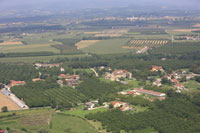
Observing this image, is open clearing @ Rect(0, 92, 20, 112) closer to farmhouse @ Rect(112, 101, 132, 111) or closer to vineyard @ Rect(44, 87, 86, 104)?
vineyard @ Rect(44, 87, 86, 104)

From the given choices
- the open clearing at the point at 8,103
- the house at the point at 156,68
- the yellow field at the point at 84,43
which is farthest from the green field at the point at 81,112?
the yellow field at the point at 84,43

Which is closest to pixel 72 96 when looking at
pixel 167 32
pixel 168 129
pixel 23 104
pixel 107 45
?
pixel 23 104

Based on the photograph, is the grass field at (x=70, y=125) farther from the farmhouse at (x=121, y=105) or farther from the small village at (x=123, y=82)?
the farmhouse at (x=121, y=105)

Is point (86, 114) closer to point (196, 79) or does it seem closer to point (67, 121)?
point (67, 121)

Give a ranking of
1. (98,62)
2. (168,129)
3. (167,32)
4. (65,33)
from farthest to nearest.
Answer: (65,33) → (167,32) → (98,62) → (168,129)

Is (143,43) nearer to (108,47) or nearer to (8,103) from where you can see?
(108,47)
